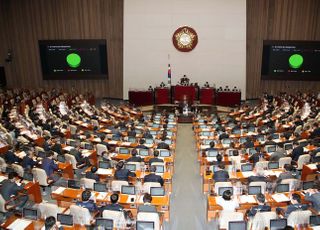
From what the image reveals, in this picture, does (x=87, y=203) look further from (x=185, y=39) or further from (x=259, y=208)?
(x=185, y=39)

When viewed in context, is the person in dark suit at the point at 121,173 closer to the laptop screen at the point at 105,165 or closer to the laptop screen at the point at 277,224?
the laptop screen at the point at 105,165

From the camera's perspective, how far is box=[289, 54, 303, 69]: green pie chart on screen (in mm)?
27312

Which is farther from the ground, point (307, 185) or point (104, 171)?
point (307, 185)

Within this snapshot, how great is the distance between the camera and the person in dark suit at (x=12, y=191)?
31.7ft

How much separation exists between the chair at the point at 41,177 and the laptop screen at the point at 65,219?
11.9 feet

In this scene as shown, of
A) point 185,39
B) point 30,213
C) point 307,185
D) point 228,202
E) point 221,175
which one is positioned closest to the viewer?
point 30,213

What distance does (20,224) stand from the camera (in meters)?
7.89

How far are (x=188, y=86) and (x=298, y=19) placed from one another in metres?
11.1

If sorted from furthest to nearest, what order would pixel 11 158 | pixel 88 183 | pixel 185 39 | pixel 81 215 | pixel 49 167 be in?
1. pixel 185 39
2. pixel 11 158
3. pixel 49 167
4. pixel 88 183
5. pixel 81 215

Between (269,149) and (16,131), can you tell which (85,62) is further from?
(269,149)

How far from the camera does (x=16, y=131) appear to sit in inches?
615

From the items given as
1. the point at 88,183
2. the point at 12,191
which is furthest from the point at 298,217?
the point at 12,191

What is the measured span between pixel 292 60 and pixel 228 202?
72.3 ft

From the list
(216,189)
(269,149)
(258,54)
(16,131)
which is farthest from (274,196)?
(258,54)
